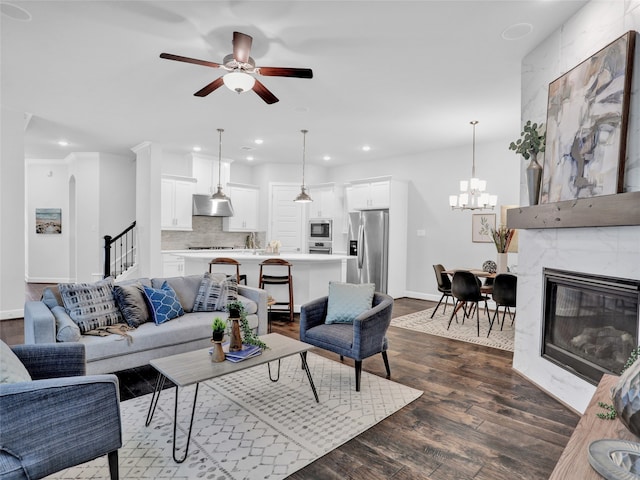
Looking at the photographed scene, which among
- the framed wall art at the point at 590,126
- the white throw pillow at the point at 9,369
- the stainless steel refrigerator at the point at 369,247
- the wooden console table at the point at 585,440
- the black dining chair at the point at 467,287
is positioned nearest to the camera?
the wooden console table at the point at 585,440

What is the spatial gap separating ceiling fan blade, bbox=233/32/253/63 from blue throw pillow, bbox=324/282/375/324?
2208 millimetres

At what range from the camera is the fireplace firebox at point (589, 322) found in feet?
7.91

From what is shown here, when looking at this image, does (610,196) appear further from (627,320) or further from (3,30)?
(3,30)

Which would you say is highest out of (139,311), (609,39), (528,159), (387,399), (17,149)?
(609,39)

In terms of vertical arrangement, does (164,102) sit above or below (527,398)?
above

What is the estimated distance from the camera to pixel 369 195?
7.40 meters

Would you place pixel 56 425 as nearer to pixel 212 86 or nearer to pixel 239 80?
pixel 239 80

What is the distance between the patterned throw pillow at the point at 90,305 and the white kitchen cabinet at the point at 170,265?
3820 millimetres

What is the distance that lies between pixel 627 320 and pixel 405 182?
17.2ft

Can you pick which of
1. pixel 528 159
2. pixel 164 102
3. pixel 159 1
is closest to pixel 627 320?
pixel 528 159

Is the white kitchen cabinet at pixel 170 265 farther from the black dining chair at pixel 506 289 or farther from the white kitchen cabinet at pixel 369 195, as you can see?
the black dining chair at pixel 506 289

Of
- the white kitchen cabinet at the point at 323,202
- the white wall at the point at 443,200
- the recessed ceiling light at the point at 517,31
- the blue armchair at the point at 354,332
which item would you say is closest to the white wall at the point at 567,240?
the recessed ceiling light at the point at 517,31

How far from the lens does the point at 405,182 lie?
7.39 meters

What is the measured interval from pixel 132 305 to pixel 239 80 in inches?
85.7
